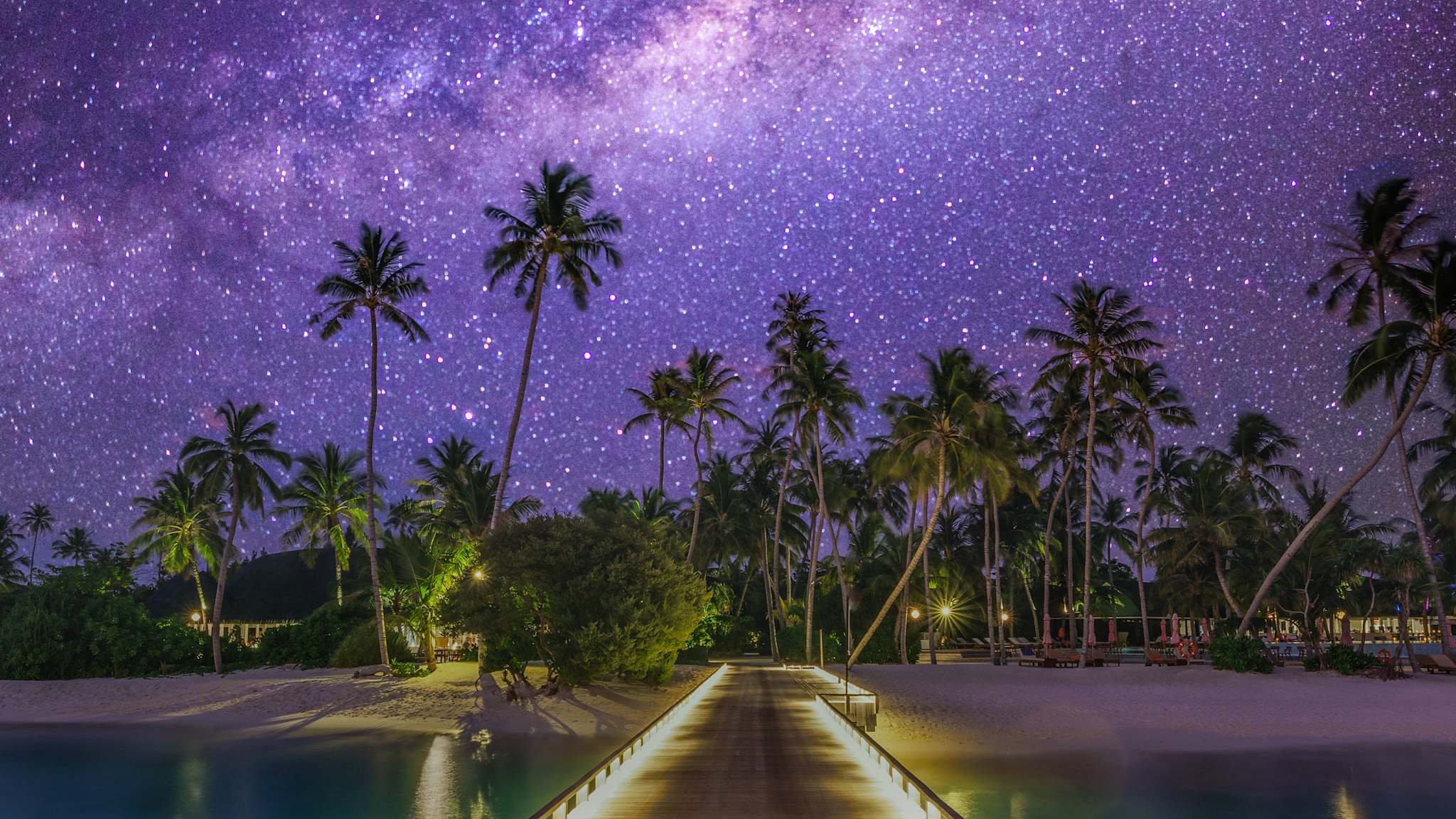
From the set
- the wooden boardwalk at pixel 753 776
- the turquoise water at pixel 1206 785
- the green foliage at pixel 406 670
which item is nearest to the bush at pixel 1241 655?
the turquoise water at pixel 1206 785

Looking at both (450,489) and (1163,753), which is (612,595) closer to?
(1163,753)

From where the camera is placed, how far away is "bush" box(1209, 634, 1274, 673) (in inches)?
1352

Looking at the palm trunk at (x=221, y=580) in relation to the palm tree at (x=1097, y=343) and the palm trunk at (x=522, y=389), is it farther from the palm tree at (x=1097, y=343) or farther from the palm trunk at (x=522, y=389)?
the palm tree at (x=1097, y=343)

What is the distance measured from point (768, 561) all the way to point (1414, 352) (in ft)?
132

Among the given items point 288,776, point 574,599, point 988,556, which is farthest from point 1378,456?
point 288,776

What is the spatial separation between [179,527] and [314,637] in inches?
537

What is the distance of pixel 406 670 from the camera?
35094 mm

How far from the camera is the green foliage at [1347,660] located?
109 ft

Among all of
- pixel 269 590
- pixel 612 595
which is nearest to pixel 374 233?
pixel 612 595

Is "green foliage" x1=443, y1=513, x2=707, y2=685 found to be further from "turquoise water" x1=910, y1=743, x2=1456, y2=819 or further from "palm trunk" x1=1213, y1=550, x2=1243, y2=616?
"palm trunk" x1=1213, y1=550, x2=1243, y2=616

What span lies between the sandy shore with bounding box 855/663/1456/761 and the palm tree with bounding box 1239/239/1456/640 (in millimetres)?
6535

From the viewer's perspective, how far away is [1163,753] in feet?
70.2

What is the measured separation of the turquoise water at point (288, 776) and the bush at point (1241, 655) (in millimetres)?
23714

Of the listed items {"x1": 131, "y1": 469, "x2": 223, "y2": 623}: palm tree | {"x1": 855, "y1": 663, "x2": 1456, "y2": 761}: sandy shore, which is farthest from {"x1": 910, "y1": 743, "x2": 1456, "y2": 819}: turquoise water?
{"x1": 131, "y1": 469, "x2": 223, "y2": 623}: palm tree
